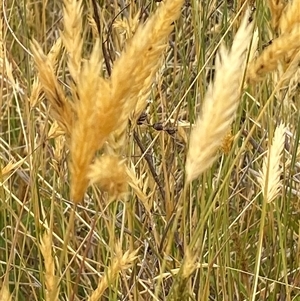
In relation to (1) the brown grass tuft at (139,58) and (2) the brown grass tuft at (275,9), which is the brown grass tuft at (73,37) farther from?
(2) the brown grass tuft at (275,9)

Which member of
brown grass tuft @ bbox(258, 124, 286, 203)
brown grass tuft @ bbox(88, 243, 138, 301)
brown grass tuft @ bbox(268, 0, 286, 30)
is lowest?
brown grass tuft @ bbox(88, 243, 138, 301)

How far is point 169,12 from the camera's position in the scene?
1.31 feet

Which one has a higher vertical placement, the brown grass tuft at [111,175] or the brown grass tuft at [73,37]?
the brown grass tuft at [73,37]

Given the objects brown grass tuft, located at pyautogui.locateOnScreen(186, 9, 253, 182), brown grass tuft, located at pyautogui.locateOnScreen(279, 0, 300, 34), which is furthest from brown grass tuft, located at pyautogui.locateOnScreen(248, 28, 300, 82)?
brown grass tuft, located at pyautogui.locateOnScreen(186, 9, 253, 182)

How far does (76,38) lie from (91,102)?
9 cm

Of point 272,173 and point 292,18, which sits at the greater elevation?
point 292,18

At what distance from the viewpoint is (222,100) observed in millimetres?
316

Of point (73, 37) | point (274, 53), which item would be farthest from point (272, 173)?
point (73, 37)

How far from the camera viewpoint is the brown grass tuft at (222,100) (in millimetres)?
313

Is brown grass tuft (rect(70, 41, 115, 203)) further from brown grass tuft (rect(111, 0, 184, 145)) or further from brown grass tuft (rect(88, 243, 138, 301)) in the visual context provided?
brown grass tuft (rect(88, 243, 138, 301))

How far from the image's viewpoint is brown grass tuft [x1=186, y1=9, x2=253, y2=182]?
313 millimetres

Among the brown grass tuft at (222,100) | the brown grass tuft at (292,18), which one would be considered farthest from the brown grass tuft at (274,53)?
the brown grass tuft at (222,100)

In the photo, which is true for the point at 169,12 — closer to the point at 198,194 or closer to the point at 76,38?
the point at 76,38

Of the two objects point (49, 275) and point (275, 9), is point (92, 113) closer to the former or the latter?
point (49, 275)
